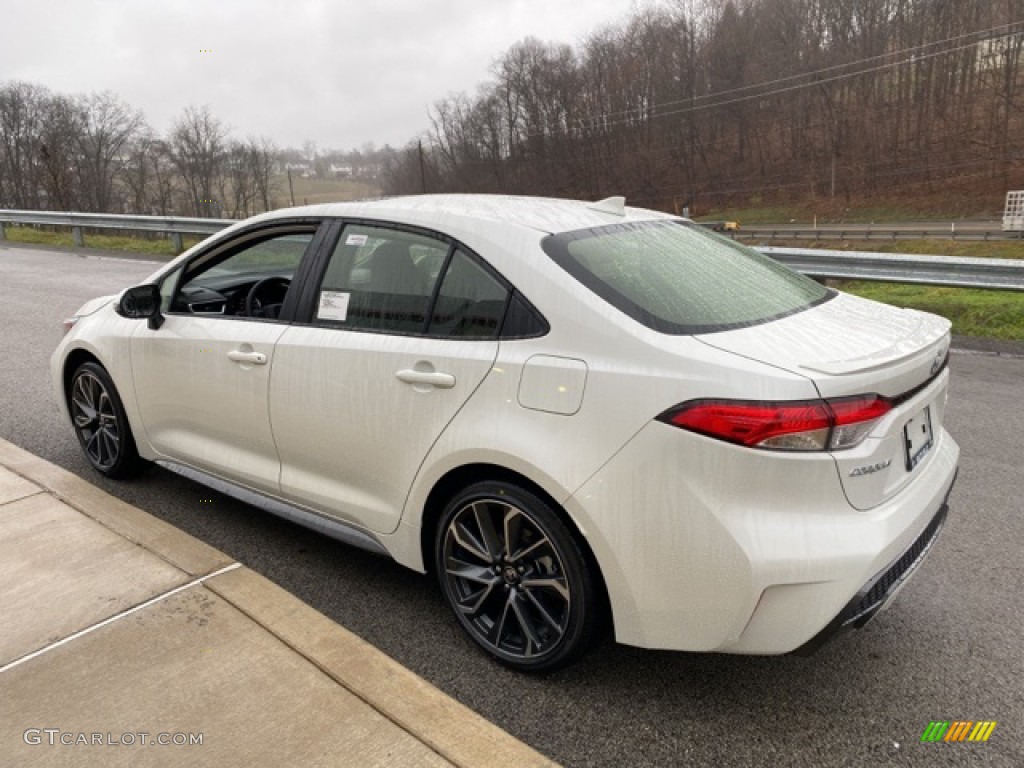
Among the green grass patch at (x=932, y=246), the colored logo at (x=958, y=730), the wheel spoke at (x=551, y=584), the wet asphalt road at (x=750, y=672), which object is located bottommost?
the colored logo at (x=958, y=730)

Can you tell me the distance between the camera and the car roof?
9.10ft

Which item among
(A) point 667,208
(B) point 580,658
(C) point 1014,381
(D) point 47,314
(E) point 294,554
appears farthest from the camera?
(A) point 667,208

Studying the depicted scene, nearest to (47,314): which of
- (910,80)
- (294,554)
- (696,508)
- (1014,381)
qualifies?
(294,554)

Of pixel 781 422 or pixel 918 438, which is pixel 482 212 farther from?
pixel 918 438

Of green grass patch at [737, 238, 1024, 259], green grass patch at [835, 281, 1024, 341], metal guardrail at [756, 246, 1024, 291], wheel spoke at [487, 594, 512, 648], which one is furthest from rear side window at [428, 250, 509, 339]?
green grass patch at [737, 238, 1024, 259]

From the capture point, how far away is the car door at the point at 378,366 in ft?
8.55

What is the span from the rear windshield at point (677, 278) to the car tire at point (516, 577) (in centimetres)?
71

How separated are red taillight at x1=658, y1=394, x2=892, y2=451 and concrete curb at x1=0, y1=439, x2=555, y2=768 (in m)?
1.06

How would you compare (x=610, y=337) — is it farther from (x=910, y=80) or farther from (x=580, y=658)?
(x=910, y=80)

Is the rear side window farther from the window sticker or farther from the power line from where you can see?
the power line

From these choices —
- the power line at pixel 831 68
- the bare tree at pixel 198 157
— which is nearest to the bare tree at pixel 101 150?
the bare tree at pixel 198 157

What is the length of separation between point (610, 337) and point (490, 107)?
86525 mm

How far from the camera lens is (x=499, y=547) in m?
2.58

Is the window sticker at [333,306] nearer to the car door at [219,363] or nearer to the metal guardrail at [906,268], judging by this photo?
the car door at [219,363]
